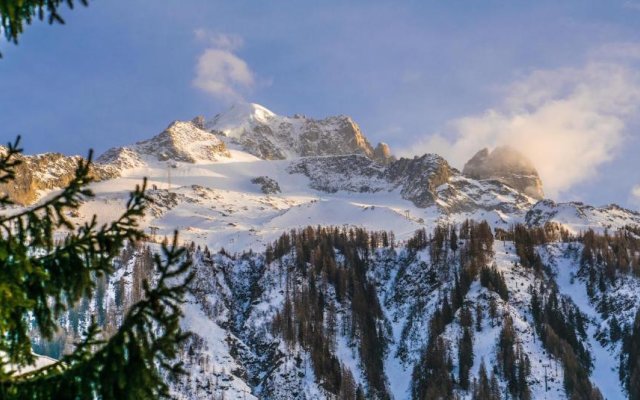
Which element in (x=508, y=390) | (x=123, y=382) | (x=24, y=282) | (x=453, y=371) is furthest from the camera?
(x=453, y=371)

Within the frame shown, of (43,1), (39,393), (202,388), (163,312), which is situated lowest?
(202,388)

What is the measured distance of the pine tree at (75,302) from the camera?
9781 mm

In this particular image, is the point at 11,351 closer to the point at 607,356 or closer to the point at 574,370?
the point at 574,370

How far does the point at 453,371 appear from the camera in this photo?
18912 centimetres

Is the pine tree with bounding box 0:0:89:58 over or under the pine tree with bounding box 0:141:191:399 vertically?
over

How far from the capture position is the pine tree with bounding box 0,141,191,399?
32.1 ft

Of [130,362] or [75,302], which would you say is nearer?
[130,362]

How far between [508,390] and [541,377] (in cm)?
929

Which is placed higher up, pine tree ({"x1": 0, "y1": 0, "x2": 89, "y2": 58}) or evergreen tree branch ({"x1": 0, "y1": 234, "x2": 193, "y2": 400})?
pine tree ({"x1": 0, "y1": 0, "x2": 89, "y2": 58})

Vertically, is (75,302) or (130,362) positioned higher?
(75,302)

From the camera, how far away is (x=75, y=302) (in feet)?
39.5

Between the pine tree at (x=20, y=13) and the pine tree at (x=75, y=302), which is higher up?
the pine tree at (x=20, y=13)

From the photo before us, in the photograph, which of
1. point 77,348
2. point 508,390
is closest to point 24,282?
point 77,348

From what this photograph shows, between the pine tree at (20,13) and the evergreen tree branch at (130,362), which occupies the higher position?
the pine tree at (20,13)
